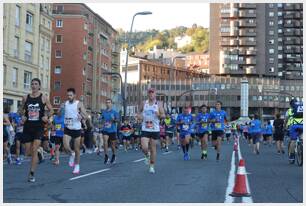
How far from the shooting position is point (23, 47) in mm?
50906

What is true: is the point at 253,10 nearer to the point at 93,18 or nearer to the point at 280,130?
the point at 93,18

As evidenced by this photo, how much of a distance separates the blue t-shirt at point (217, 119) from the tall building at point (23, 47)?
1210 inches

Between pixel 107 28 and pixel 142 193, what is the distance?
88401 mm

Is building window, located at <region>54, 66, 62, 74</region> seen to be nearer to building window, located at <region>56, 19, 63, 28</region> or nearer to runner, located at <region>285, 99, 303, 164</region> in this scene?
building window, located at <region>56, 19, 63, 28</region>

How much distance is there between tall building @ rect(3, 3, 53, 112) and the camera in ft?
156

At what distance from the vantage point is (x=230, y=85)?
124 m

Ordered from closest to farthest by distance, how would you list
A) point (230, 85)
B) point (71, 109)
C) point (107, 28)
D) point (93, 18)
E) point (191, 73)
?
point (71, 109), point (93, 18), point (107, 28), point (230, 85), point (191, 73)

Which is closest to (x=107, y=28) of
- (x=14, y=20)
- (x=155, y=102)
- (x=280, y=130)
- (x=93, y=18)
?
(x=93, y=18)

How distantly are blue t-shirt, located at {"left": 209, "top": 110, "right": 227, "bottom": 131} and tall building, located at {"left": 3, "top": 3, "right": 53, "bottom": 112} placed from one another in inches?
1210

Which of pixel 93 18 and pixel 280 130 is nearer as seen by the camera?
pixel 280 130

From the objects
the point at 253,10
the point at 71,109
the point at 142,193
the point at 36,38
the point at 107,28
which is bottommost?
the point at 142,193

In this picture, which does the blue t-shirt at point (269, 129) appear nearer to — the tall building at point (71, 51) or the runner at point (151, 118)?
the runner at point (151, 118)

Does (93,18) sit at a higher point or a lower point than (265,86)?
higher

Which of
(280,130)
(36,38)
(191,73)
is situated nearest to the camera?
(280,130)
